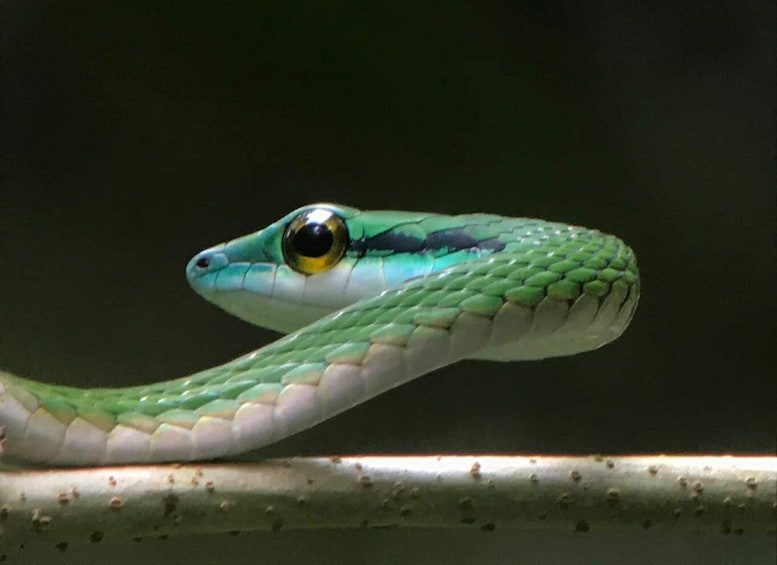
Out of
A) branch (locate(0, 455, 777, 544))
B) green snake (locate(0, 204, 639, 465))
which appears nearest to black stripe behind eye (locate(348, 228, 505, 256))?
green snake (locate(0, 204, 639, 465))

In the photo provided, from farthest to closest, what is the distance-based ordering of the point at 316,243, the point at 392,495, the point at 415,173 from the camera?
→ the point at 415,173, the point at 316,243, the point at 392,495

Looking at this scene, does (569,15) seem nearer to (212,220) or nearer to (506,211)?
(506,211)

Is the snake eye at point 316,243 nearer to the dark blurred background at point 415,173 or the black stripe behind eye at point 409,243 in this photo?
the black stripe behind eye at point 409,243

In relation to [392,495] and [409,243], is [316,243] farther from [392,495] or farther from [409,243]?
[392,495]

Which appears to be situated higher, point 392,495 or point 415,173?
point 415,173

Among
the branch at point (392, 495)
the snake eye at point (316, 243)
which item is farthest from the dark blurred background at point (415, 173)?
the branch at point (392, 495)

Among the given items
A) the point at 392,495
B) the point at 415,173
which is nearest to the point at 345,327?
the point at 392,495

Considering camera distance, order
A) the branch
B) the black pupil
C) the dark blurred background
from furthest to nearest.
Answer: the dark blurred background
the black pupil
the branch

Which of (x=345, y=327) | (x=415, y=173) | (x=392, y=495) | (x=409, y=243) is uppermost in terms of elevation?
(x=415, y=173)

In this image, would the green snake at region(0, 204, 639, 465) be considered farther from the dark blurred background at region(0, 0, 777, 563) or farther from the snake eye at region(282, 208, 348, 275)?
the dark blurred background at region(0, 0, 777, 563)
